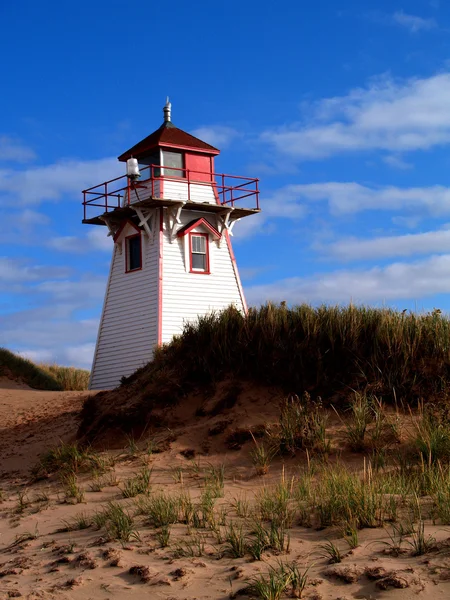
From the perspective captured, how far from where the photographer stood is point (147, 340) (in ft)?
86.7

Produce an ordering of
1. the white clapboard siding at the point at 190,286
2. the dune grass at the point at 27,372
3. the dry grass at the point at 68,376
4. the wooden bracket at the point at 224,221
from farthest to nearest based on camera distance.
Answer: the dry grass at the point at 68,376
the dune grass at the point at 27,372
the wooden bracket at the point at 224,221
the white clapboard siding at the point at 190,286

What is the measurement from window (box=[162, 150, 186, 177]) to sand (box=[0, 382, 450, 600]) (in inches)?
663

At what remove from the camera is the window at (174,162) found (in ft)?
92.2

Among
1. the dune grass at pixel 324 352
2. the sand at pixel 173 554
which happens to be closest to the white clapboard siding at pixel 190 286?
the dune grass at pixel 324 352

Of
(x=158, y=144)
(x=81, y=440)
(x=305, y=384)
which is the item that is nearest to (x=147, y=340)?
(x=158, y=144)

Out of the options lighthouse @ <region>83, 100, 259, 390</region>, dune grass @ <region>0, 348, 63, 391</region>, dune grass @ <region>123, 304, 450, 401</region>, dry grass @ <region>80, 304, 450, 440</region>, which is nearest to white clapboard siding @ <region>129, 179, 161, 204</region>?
lighthouse @ <region>83, 100, 259, 390</region>

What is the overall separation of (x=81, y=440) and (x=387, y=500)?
6967 millimetres

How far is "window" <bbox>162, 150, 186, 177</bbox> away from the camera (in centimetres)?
2809

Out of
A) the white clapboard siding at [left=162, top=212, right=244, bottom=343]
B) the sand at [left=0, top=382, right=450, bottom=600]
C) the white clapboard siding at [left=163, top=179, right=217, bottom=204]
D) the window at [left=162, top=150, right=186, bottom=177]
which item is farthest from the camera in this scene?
the window at [left=162, top=150, right=186, bottom=177]

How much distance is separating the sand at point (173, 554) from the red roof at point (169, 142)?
17.3 m

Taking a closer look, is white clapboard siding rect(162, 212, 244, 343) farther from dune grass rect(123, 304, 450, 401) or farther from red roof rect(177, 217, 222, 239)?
dune grass rect(123, 304, 450, 401)

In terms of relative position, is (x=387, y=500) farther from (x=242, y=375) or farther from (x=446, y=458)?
(x=242, y=375)

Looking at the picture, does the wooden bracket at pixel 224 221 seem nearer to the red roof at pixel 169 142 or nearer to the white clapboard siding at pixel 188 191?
the white clapboard siding at pixel 188 191

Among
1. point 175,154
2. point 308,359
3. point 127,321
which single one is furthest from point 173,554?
point 175,154
